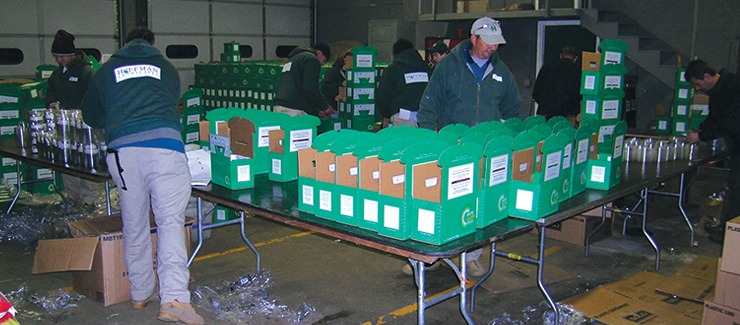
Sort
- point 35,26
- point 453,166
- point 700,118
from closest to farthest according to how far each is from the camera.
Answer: point 453,166, point 700,118, point 35,26

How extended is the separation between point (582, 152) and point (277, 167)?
5.72 feet

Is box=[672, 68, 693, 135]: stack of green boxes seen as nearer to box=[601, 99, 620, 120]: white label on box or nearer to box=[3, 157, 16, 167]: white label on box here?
box=[601, 99, 620, 120]: white label on box

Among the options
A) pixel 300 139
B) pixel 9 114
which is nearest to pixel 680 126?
pixel 300 139

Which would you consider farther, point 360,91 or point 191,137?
point 360,91

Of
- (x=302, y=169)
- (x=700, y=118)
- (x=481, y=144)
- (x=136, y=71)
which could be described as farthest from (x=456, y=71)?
(x=700, y=118)

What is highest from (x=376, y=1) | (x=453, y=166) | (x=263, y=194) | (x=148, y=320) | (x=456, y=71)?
(x=376, y=1)

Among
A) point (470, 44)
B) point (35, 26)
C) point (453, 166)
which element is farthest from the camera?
point (35, 26)

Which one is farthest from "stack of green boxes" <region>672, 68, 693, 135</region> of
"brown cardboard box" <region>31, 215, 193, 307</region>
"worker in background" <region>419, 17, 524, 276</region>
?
"brown cardboard box" <region>31, 215, 193, 307</region>

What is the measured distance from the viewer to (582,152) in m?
3.66

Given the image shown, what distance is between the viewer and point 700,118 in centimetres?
662

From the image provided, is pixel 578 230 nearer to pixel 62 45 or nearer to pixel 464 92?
pixel 464 92

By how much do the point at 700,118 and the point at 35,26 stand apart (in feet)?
29.7

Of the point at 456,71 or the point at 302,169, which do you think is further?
the point at 456,71

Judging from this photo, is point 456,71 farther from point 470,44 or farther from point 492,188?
point 492,188
